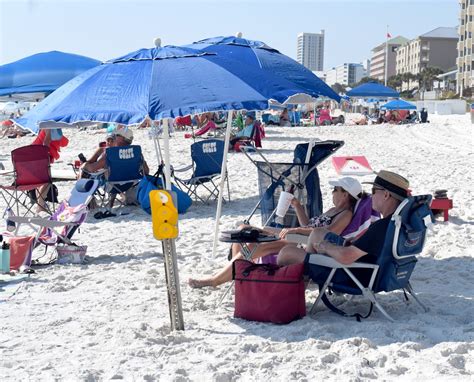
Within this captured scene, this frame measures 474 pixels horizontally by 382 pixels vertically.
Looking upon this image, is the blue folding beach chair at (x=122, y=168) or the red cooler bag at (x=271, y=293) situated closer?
the red cooler bag at (x=271, y=293)

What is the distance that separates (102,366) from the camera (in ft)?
12.2

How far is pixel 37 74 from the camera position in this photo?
9.30 m

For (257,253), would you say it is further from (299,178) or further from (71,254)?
(71,254)

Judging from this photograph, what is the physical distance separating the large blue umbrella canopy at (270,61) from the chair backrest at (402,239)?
2016 mm

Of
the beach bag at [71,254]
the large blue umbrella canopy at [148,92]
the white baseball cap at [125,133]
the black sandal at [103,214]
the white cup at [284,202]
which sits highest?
the large blue umbrella canopy at [148,92]

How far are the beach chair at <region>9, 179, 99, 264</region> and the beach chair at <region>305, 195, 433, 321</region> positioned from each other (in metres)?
2.69

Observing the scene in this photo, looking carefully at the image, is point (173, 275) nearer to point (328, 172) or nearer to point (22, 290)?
point (22, 290)

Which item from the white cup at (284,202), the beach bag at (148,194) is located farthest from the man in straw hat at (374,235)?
the beach bag at (148,194)

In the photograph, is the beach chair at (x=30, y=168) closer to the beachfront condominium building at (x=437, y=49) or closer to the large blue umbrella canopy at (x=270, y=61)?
the large blue umbrella canopy at (x=270, y=61)

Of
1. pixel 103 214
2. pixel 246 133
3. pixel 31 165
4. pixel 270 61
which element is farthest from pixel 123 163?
pixel 246 133

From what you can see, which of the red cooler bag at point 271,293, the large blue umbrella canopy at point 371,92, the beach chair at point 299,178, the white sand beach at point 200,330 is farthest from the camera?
the large blue umbrella canopy at point 371,92

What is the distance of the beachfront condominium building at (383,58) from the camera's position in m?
155

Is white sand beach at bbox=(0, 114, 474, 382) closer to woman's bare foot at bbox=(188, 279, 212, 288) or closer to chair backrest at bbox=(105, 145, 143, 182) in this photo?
woman's bare foot at bbox=(188, 279, 212, 288)

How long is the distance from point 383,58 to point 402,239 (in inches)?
6338
